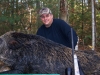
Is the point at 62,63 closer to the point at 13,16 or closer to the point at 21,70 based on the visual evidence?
the point at 21,70

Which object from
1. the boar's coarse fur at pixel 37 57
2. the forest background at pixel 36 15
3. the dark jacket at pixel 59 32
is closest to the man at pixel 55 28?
the dark jacket at pixel 59 32

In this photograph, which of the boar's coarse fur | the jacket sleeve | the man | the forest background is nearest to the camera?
the boar's coarse fur

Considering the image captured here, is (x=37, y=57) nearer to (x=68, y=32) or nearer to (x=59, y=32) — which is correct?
(x=68, y=32)

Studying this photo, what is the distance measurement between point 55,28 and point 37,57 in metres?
1.52

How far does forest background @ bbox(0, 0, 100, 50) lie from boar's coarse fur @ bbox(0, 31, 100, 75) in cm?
555

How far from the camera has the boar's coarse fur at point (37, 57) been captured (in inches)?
125

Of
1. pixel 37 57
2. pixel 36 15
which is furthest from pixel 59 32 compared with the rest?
pixel 36 15

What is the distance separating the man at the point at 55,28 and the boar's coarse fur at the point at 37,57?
1.04m

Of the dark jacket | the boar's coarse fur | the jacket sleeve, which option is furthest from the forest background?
the boar's coarse fur

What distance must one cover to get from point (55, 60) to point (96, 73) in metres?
0.59

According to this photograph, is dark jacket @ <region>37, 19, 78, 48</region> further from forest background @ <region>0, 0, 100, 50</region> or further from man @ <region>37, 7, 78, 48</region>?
forest background @ <region>0, 0, 100, 50</region>

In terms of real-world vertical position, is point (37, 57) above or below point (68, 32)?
below

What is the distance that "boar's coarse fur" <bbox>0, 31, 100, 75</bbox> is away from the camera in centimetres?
317

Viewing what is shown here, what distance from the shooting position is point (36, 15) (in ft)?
41.1
